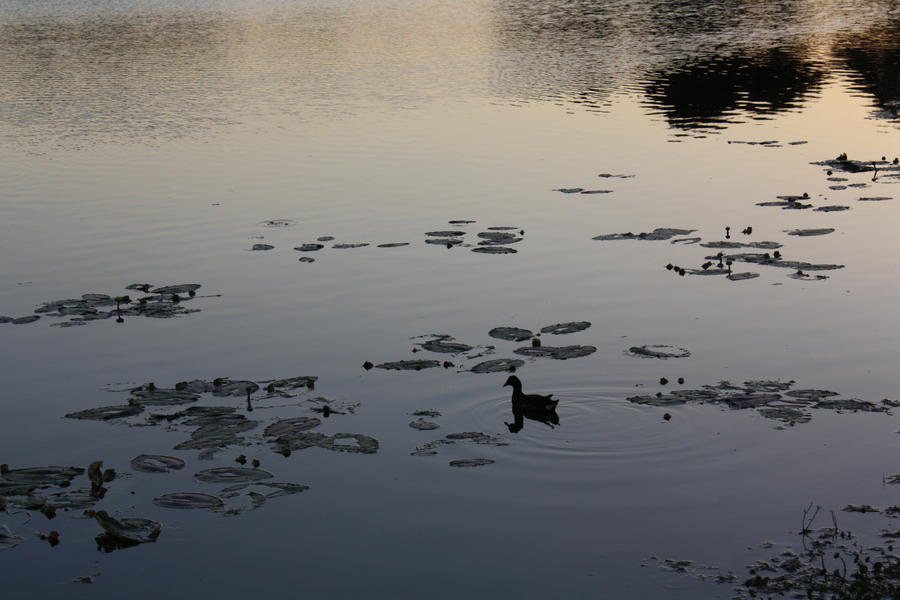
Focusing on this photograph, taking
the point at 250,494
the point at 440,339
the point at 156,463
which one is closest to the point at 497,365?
the point at 440,339

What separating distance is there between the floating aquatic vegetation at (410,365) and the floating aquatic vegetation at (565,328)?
2.57 metres

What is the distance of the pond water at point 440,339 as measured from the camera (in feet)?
43.9

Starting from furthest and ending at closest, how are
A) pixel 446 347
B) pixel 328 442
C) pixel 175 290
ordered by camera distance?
1. pixel 175 290
2. pixel 446 347
3. pixel 328 442

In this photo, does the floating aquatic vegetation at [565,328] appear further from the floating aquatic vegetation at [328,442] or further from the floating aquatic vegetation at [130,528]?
the floating aquatic vegetation at [130,528]

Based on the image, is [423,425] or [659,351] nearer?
[423,425]

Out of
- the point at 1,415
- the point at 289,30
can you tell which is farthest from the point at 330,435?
the point at 289,30

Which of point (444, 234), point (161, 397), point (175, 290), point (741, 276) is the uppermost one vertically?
point (444, 234)

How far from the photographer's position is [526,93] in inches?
2156

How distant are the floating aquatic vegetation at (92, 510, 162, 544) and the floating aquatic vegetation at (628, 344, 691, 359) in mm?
9183

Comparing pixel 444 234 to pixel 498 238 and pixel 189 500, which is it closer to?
pixel 498 238

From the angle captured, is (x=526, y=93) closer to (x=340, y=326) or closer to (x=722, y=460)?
(x=340, y=326)

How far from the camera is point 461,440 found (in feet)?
52.9

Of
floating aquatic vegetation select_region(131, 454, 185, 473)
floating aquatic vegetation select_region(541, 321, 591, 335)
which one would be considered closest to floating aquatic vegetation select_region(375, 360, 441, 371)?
floating aquatic vegetation select_region(541, 321, 591, 335)

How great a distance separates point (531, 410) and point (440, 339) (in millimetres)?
4491
